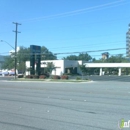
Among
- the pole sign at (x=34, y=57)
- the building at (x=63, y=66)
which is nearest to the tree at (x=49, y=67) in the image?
the building at (x=63, y=66)

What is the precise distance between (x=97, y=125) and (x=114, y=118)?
1.30 meters

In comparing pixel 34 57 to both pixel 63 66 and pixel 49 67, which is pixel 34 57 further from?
pixel 63 66

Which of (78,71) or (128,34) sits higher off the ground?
(128,34)

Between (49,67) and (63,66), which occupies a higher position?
(63,66)

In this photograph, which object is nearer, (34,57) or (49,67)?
(34,57)

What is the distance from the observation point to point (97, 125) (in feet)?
24.8

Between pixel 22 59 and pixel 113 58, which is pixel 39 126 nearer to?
pixel 22 59

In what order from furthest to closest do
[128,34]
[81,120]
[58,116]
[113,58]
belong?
[113,58]
[128,34]
[58,116]
[81,120]

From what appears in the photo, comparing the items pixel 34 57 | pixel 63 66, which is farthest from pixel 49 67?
pixel 34 57

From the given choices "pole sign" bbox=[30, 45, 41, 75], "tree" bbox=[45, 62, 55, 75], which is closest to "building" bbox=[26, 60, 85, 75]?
"tree" bbox=[45, 62, 55, 75]

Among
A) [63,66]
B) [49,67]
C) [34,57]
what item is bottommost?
[49,67]

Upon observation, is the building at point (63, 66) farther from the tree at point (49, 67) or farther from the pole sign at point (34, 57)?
the pole sign at point (34, 57)

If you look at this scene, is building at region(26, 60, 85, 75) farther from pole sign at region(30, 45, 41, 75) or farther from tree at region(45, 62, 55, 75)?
pole sign at region(30, 45, 41, 75)

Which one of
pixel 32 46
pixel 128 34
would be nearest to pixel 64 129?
pixel 128 34
